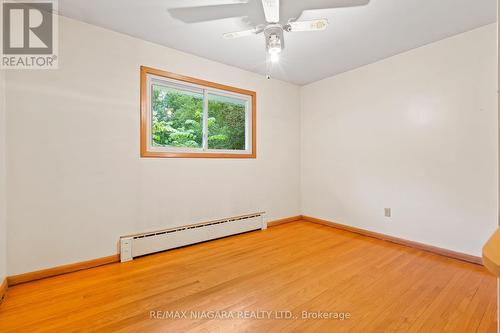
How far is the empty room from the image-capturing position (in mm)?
1679

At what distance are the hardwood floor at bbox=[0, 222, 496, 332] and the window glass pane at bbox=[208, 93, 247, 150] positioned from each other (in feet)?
4.96

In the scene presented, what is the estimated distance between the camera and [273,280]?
6.49 feet

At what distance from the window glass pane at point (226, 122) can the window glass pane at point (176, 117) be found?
0.58 ft

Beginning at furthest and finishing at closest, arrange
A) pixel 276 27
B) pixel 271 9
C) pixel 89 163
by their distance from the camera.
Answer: pixel 89 163 < pixel 276 27 < pixel 271 9

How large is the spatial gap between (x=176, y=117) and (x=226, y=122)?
2.52ft

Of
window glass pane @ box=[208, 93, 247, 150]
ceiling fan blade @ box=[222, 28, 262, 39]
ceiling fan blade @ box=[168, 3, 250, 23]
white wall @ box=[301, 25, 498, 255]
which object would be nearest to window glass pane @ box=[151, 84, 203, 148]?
window glass pane @ box=[208, 93, 247, 150]

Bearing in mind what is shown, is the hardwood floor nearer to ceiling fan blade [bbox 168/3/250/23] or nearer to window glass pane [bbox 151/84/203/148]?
window glass pane [bbox 151/84/203/148]

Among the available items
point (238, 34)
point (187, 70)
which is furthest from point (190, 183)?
point (238, 34)

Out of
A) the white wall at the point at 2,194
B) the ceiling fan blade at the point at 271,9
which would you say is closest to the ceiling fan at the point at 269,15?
the ceiling fan blade at the point at 271,9

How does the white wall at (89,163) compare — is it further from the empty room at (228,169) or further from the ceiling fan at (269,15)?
the ceiling fan at (269,15)

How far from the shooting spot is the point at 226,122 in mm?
3369

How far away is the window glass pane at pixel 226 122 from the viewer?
10.4 feet

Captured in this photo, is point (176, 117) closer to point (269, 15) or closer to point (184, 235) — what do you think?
point (184, 235)

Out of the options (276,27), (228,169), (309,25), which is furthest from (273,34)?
(228,169)
